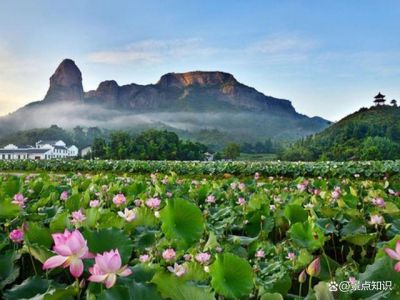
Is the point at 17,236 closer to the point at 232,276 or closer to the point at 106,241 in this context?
the point at 106,241

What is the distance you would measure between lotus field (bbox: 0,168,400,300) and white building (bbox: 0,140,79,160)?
94.1 metres

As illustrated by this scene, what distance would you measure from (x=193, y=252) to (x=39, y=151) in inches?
4237

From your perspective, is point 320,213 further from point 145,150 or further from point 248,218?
point 145,150

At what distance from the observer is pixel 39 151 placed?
103 m

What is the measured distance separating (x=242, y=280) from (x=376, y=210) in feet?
5.88

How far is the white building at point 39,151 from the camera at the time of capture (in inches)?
3942

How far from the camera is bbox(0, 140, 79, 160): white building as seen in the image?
100 m

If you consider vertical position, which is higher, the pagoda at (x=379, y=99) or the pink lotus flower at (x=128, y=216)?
the pagoda at (x=379, y=99)

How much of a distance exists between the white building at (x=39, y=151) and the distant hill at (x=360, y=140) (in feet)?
180

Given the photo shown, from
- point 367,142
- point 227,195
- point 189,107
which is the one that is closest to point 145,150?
point 367,142

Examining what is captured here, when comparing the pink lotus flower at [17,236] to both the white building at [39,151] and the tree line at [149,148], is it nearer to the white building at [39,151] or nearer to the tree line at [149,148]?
the tree line at [149,148]

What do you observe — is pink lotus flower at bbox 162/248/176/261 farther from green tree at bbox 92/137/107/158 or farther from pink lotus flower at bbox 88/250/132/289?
green tree at bbox 92/137/107/158

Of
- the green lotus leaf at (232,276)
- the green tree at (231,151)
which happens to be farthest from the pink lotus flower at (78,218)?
the green tree at (231,151)

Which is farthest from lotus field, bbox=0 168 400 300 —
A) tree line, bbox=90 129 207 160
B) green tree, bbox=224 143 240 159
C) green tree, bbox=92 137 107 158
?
green tree, bbox=224 143 240 159
